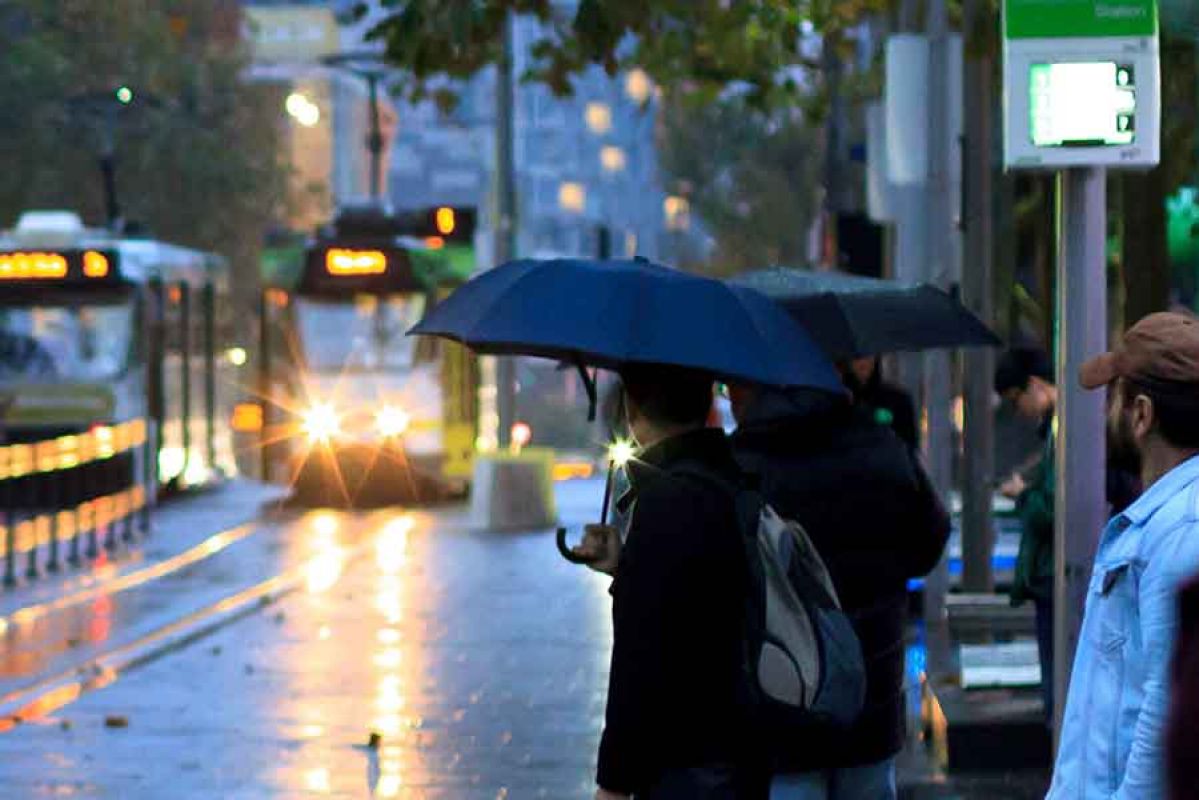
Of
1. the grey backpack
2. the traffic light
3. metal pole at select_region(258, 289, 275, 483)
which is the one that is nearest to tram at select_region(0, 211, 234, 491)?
metal pole at select_region(258, 289, 275, 483)

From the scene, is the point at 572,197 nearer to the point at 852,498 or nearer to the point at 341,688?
the point at 341,688

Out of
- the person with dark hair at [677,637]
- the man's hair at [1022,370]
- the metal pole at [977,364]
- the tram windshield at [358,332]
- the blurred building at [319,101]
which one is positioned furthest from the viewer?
the blurred building at [319,101]

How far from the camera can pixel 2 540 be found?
25062 mm

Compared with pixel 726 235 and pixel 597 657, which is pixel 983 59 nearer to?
pixel 597 657

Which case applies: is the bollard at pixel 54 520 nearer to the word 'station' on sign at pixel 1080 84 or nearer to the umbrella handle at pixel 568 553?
the word 'station' on sign at pixel 1080 84

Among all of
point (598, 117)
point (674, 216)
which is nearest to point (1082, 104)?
point (674, 216)

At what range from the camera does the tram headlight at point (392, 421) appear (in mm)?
31141

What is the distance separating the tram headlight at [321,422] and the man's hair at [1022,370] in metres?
20.2

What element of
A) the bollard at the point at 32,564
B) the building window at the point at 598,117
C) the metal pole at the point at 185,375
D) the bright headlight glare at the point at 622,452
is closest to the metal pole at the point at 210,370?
the metal pole at the point at 185,375

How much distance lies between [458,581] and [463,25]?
8320 millimetres

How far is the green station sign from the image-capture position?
7.68m

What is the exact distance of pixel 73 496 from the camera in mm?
24922

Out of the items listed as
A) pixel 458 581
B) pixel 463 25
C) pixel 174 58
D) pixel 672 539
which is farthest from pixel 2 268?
pixel 672 539

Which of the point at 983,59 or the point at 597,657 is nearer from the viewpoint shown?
the point at 597,657
